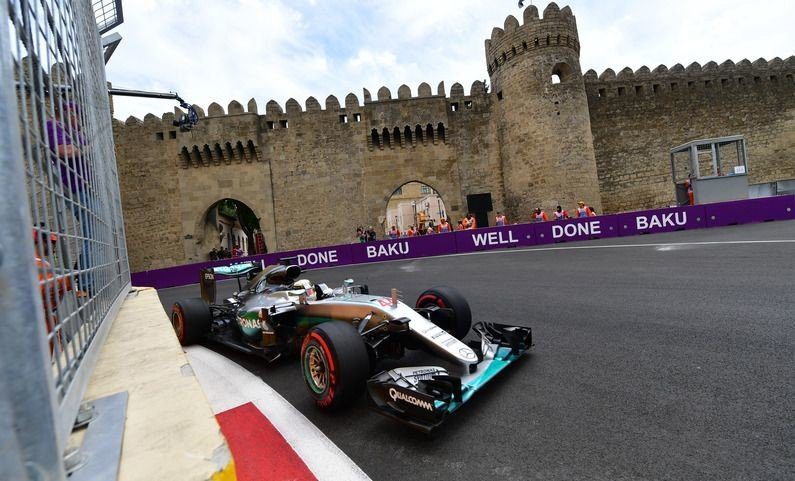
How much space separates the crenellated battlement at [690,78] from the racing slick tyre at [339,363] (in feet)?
74.3

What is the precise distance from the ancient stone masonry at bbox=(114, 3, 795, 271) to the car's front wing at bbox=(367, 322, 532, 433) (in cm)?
1758

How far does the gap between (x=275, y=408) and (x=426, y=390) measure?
4.03 feet

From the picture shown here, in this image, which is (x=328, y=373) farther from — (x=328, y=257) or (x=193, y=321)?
(x=328, y=257)

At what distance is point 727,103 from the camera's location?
2166cm

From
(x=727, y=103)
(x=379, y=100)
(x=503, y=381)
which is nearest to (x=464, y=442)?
(x=503, y=381)

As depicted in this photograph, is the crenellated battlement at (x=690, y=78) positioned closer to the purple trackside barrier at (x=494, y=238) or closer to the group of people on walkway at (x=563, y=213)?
the group of people on walkway at (x=563, y=213)

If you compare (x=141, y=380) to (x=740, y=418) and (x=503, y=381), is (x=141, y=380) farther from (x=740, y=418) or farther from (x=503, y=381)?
(x=740, y=418)

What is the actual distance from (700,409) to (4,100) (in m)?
2.97

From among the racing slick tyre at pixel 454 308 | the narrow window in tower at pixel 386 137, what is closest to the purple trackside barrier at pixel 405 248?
the narrow window in tower at pixel 386 137

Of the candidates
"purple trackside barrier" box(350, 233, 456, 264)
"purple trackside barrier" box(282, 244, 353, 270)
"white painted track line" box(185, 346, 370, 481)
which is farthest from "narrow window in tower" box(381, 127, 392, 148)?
"white painted track line" box(185, 346, 370, 481)

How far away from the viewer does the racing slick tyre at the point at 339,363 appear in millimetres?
2559

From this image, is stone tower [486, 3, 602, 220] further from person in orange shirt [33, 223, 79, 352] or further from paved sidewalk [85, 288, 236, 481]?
person in orange shirt [33, 223, 79, 352]

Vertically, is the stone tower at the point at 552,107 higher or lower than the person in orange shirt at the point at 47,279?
higher

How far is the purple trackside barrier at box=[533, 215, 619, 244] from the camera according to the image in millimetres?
13789
